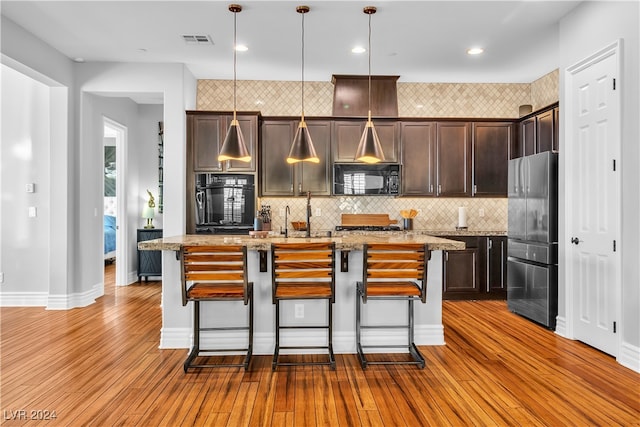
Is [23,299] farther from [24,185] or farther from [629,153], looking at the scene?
[629,153]

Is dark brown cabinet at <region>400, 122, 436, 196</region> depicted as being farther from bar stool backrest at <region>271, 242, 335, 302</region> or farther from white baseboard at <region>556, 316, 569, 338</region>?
bar stool backrest at <region>271, 242, 335, 302</region>

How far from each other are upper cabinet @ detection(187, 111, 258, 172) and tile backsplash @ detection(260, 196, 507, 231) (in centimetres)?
87

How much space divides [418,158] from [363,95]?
1.15m

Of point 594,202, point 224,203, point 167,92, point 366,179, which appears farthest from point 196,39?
point 594,202

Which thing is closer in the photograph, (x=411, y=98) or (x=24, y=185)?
(x=24, y=185)

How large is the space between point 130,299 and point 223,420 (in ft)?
12.4

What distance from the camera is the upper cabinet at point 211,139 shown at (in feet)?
17.9

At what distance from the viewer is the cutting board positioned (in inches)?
233

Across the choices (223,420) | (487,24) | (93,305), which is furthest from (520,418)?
(93,305)

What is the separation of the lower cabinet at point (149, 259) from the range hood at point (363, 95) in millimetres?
3434

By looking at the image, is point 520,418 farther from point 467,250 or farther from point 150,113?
point 150,113

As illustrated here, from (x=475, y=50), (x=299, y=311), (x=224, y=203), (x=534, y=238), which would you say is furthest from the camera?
(x=224, y=203)

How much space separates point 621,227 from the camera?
328 centimetres

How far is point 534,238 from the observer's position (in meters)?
4.45
